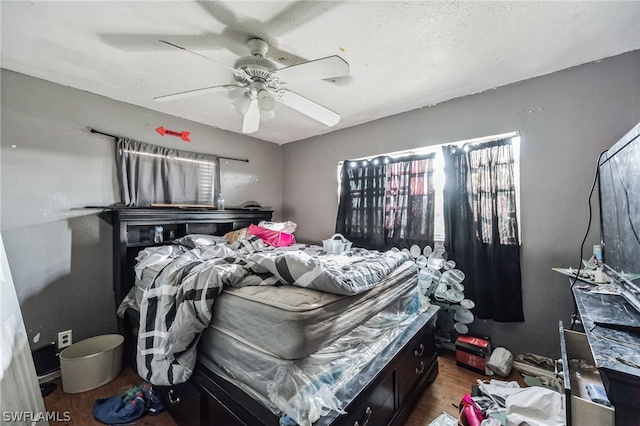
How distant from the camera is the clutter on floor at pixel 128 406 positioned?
1588 millimetres

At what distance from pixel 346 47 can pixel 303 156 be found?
83.8 inches

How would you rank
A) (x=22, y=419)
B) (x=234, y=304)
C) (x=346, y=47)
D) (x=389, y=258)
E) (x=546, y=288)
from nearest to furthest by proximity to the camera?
(x=234, y=304) → (x=22, y=419) → (x=346, y=47) → (x=389, y=258) → (x=546, y=288)

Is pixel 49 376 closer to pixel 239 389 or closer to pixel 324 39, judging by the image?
pixel 239 389

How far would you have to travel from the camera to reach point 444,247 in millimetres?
2551

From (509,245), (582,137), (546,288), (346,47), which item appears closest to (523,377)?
(546,288)

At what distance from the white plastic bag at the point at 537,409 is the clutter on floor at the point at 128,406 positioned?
Result: 2108 mm

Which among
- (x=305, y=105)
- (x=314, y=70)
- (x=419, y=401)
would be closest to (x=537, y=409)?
(x=419, y=401)

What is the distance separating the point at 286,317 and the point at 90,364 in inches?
76.4

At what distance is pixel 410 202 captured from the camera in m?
2.75

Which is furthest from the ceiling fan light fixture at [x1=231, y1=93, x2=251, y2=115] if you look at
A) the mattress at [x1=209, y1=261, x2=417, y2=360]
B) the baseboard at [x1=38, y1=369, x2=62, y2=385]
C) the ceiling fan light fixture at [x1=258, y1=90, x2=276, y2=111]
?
the baseboard at [x1=38, y1=369, x2=62, y2=385]

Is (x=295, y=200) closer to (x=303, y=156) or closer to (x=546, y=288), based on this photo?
(x=303, y=156)

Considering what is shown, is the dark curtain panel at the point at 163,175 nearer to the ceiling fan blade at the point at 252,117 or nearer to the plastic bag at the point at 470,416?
the ceiling fan blade at the point at 252,117

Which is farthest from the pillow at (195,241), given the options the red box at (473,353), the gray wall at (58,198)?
the red box at (473,353)

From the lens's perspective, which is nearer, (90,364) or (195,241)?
(90,364)
